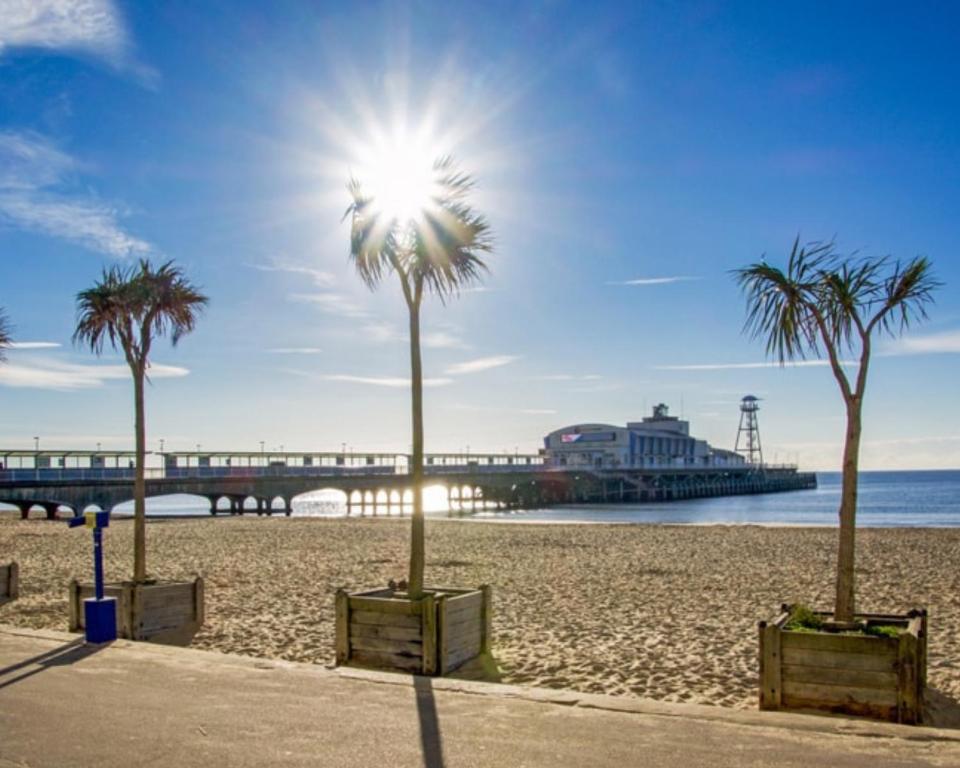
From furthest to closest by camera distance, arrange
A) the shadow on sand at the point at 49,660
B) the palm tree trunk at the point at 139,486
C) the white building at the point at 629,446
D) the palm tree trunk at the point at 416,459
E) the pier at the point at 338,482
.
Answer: the white building at the point at 629,446, the pier at the point at 338,482, the palm tree trunk at the point at 139,486, the palm tree trunk at the point at 416,459, the shadow on sand at the point at 49,660

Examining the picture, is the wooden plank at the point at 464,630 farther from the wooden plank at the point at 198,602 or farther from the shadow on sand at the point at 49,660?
the wooden plank at the point at 198,602

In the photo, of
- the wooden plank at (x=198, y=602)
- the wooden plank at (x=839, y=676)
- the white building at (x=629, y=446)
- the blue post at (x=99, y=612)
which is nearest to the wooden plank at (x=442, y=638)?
the wooden plank at (x=839, y=676)

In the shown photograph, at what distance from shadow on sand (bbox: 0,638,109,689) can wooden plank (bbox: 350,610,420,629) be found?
8.87 ft

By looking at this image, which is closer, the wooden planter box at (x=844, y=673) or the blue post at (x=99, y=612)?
the wooden planter box at (x=844, y=673)

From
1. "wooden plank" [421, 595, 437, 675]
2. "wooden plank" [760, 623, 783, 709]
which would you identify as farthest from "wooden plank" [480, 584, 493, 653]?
"wooden plank" [760, 623, 783, 709]

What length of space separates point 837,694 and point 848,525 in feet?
6.01

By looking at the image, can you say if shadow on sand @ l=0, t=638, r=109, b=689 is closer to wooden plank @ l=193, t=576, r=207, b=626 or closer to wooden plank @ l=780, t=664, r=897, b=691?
wooden plank @ l=193, t=576, r=207, b=626

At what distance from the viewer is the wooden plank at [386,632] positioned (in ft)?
28.2

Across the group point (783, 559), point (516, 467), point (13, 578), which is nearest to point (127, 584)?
point (13, 578)

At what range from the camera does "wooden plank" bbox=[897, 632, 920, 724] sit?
6.74m

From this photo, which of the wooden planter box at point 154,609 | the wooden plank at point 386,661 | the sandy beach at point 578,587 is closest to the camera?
the wooden plank at point 386,661

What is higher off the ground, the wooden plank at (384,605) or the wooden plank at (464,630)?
the wooden plank at (384,605)

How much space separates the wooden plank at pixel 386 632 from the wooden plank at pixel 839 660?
3.41 meters

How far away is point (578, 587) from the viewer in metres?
17.3
